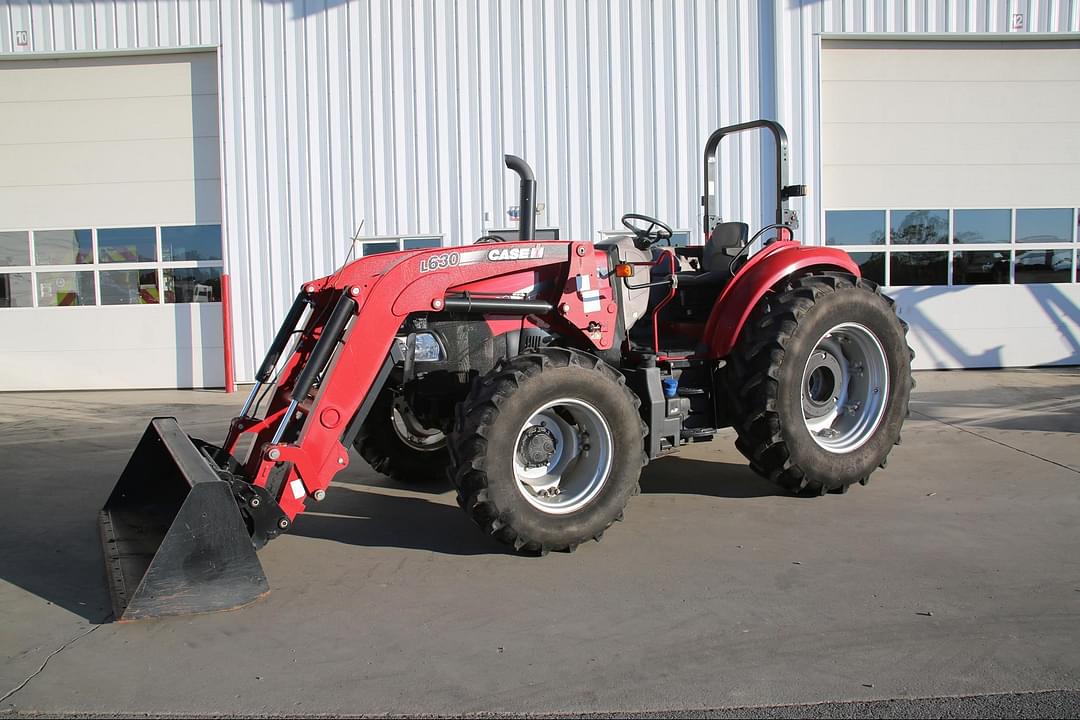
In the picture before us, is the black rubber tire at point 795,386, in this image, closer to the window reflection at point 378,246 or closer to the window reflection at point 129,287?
the window reflection at point 378,246

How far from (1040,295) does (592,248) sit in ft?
31.9

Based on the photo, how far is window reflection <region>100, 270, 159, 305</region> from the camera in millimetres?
11523

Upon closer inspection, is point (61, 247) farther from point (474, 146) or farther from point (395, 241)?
point (474, 146)

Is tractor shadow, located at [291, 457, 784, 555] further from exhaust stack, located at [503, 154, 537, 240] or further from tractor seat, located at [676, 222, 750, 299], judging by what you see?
exhaust stack, located at [503, 154, 537, 240]

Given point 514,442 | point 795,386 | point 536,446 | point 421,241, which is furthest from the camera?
point 421,241

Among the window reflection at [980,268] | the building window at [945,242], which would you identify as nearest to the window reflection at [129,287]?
the building window at [945,242]

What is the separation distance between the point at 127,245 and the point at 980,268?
39.2ft

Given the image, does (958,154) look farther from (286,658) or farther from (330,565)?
(286,658)

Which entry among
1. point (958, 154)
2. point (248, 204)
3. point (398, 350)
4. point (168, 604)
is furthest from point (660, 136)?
point (168, 604)

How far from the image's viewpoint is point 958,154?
1152cm

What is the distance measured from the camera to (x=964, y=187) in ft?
37.9

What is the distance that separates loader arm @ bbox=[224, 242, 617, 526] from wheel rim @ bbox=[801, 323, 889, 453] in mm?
1563

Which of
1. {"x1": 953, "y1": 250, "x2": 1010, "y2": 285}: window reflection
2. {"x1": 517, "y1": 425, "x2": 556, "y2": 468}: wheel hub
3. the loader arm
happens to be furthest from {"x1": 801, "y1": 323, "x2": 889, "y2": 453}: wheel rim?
{"x1": 953, "y1": 250, "x2": 1010, "y2": 285}: window reflection

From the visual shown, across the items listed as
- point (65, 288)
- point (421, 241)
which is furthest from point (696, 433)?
point (65, 288)
